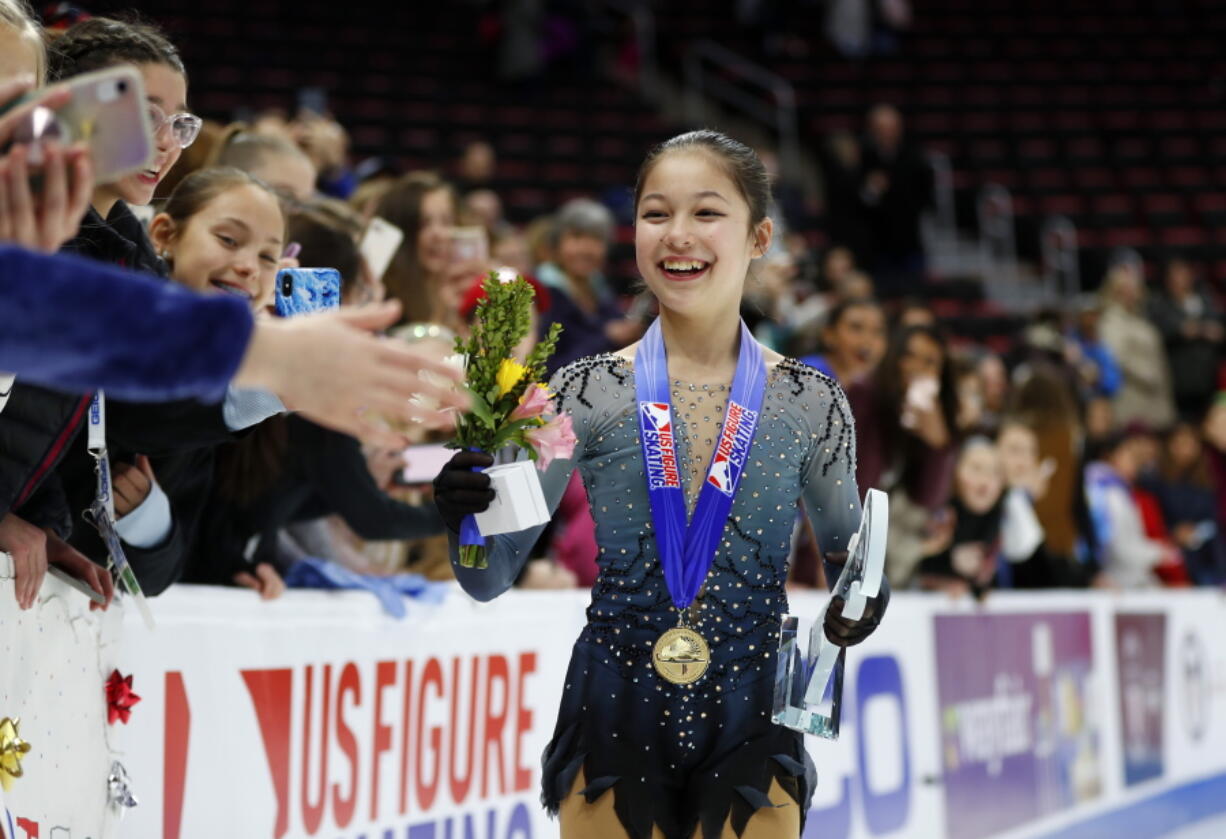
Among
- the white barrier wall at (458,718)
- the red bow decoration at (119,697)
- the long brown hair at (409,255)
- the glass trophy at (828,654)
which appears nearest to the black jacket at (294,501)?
the white barrier wall at (458,718)

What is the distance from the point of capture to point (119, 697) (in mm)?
3006

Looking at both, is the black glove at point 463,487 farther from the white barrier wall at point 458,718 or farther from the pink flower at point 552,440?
the white barrier wall at point 458,718

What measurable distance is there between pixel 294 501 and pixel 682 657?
1.47 metres

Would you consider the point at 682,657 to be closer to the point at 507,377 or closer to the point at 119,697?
the point at 507,377

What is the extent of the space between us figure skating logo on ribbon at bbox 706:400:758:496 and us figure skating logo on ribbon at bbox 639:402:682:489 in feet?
0.23

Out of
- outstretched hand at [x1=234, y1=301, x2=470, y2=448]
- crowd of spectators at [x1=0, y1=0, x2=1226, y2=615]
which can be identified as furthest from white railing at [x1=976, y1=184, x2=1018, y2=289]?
outstretched hand at [x1=234, y1=301, x2=470, y2=448]

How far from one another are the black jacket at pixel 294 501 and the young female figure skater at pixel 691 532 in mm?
995

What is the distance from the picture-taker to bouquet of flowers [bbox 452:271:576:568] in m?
2.68

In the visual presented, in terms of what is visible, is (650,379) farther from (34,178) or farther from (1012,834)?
(1012,834)

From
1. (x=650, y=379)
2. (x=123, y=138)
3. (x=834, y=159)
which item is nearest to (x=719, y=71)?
(x=834, y=159)

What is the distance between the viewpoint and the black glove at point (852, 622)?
281 centimetres

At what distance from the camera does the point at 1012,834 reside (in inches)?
267

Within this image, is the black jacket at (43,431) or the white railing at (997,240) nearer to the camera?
the black jacket at (43,431)

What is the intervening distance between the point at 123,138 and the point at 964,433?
548 centimetres
